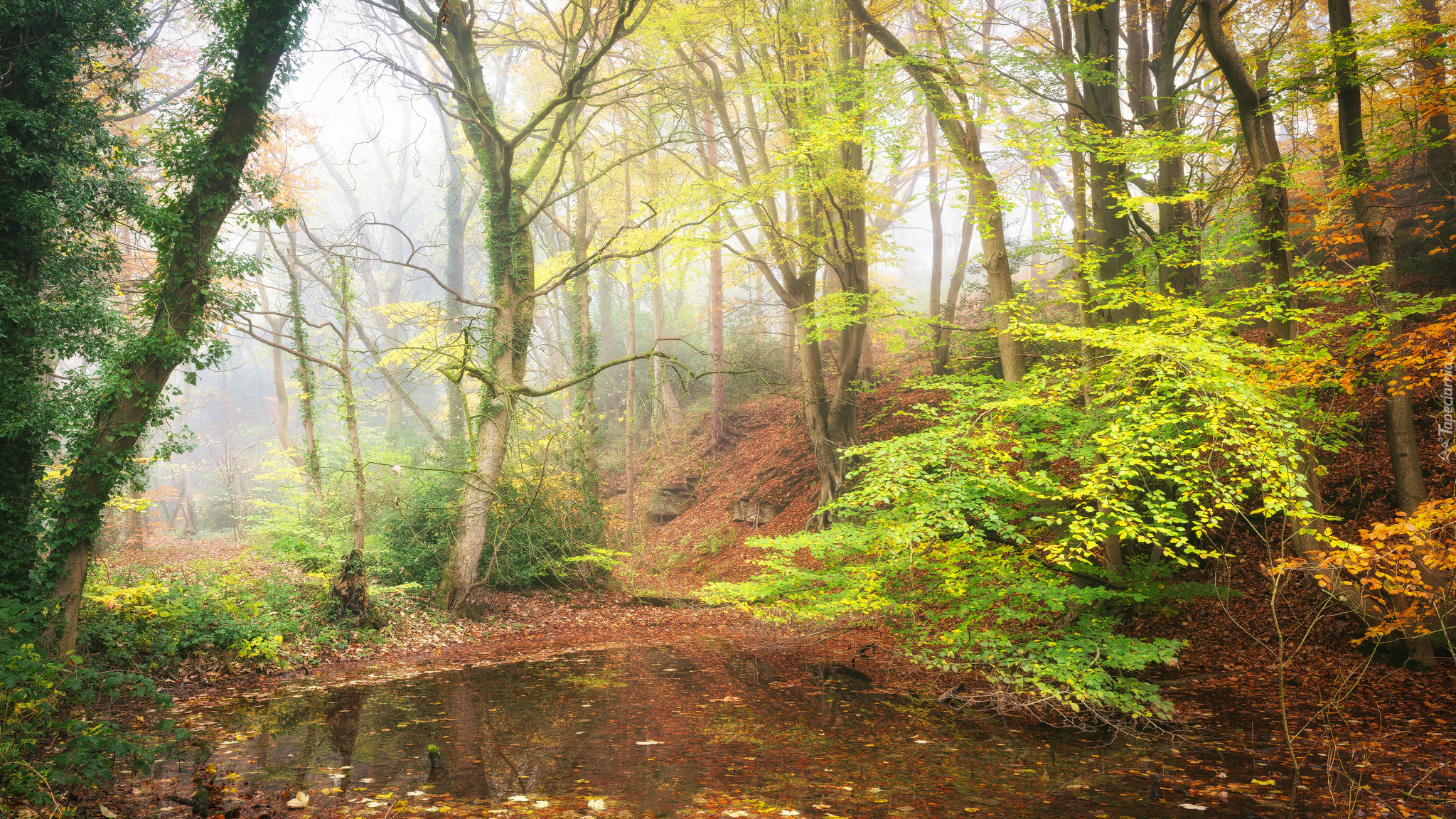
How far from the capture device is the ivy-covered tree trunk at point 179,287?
7348 millimetres

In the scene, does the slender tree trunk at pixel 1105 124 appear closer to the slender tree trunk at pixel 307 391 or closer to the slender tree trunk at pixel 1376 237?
the slender tree trunk at pixel 1376 237

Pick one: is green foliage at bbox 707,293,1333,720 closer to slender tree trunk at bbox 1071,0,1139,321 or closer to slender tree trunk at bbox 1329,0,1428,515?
slender tree trunk at bbox 1071,0,1139,321

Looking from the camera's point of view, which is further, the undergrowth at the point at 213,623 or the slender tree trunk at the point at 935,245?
the slender tree trunk at the point at 935,245

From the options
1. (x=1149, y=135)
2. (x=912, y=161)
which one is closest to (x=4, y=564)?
(x=1149, y=135)

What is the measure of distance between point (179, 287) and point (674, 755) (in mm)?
7638

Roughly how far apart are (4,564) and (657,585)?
32.4ft

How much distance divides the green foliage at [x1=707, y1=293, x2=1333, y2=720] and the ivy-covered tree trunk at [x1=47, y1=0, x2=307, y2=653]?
6.76 m

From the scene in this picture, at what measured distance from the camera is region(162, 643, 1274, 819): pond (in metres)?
4.49

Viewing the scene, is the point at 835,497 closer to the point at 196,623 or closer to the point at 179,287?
the point at 196,623

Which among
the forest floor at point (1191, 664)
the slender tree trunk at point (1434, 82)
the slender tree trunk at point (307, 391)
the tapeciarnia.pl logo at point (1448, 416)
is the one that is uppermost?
the slender tree trunk at point (1434, 82)

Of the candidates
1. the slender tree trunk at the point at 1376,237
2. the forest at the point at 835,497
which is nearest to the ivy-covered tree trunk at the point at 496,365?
the forest at the point at 835,497

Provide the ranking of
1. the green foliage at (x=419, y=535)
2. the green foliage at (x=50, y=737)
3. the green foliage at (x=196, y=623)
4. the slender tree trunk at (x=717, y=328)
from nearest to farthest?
the green foliage at (x=50, y=737) < the green foliage at (x=196, y=623) < the green foliage at (x=419, y=535) < the slender tree trunk at (x=717, y=328)

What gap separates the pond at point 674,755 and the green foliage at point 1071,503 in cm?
74

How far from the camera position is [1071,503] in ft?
27.9
